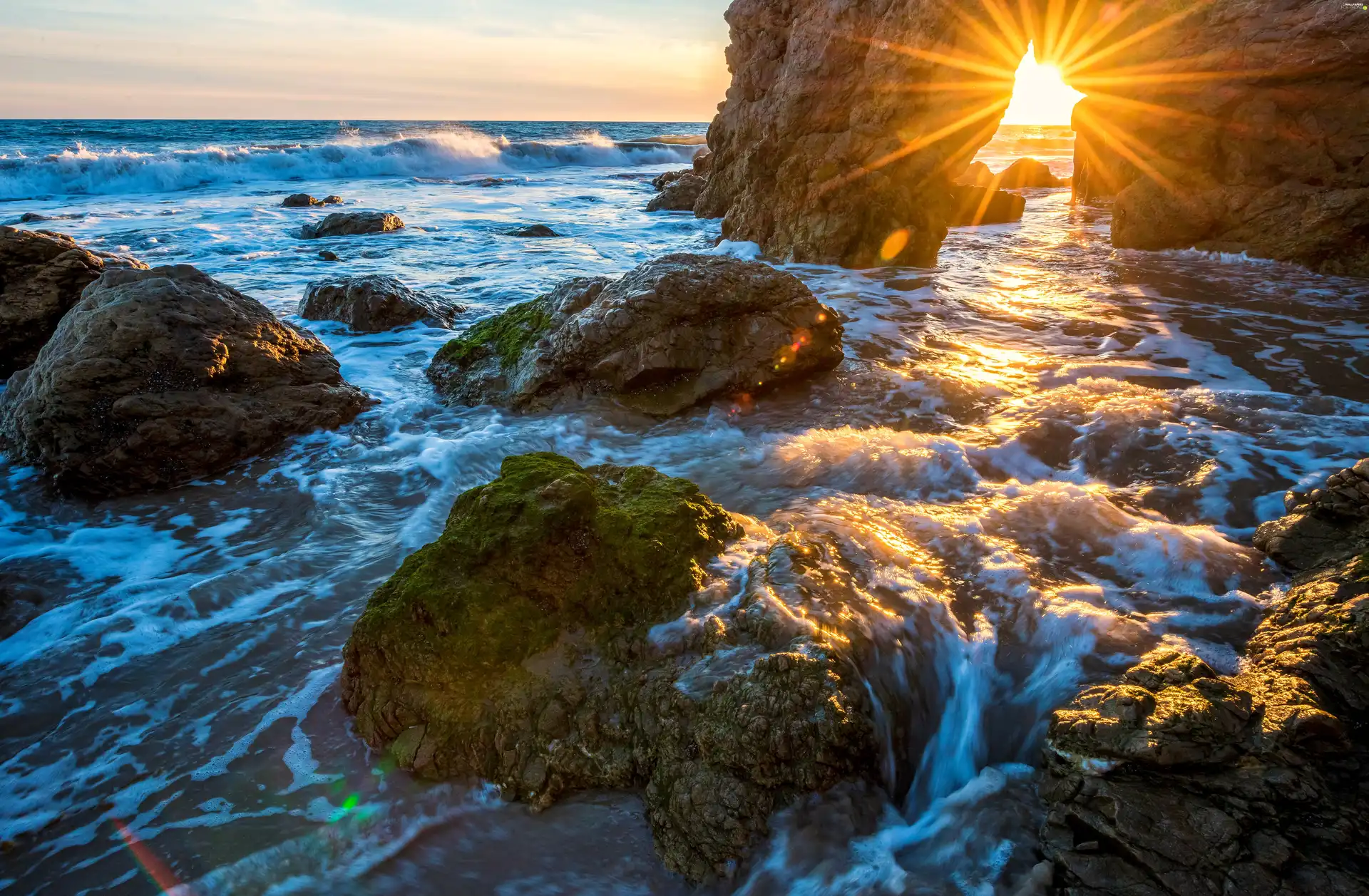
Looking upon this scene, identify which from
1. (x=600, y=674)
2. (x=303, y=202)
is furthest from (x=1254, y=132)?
(x=303, y=202)

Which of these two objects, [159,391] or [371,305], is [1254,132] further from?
[159,391]

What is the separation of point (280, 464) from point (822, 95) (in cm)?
1031

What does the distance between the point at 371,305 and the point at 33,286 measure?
10.5 feet

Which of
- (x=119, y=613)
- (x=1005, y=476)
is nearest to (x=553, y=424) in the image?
(x=119, y=613)

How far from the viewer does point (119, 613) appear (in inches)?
151

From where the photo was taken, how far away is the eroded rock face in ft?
31.7

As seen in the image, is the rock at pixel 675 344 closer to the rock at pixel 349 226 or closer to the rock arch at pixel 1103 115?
the rock arch at pixel 1103 115

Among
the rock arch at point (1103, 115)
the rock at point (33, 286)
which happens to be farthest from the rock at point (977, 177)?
the rock at point (33, 286)

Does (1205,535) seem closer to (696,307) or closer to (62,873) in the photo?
(696,307)

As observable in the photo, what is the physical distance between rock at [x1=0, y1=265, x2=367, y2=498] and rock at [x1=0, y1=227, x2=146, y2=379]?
1346mm

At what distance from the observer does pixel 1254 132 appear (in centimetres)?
1055

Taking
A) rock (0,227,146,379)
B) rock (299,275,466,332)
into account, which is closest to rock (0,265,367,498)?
rock (0,227,146,379)

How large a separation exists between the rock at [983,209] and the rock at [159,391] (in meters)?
15.1

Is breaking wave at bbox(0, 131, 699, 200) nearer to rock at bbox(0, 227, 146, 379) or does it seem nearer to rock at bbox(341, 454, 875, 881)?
rock at bbox(0, 227, 146, 379)
